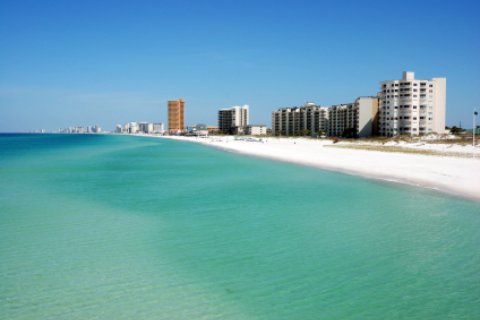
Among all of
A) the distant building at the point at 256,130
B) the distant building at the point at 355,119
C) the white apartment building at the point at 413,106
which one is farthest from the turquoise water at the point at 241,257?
the distant building at the point at 256,130

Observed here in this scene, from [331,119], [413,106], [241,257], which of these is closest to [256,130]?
[331,119]

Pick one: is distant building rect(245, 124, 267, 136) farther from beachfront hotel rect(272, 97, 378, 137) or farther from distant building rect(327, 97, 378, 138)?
distant building rect(327, 97, 378, 138)

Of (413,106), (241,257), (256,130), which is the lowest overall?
(241,257)

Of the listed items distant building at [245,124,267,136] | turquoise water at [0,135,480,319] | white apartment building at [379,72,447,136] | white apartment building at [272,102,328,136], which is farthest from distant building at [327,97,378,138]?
turquoise water at [0,135,480,319]

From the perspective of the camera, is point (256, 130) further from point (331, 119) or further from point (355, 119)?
point (355, 119)

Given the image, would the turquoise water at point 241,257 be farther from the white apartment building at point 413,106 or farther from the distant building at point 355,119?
the distant building at point 355,119

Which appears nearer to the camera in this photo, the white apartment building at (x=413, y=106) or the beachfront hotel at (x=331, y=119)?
the white apartment building at (x=413, y=106)

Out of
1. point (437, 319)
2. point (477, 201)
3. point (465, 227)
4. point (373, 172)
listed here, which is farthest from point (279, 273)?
point (373, 172)
